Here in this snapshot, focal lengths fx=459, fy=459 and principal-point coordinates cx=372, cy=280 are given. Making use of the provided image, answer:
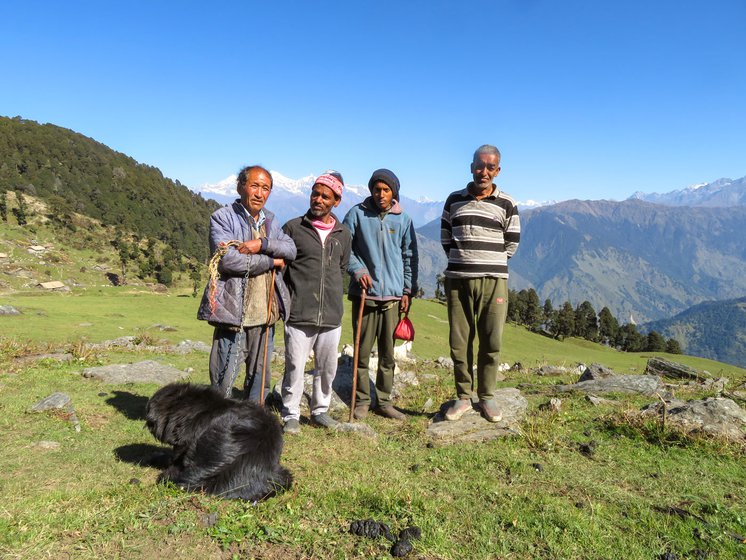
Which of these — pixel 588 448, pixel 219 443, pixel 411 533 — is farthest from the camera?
pixel 588 448

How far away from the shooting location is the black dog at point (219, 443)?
3.68 m

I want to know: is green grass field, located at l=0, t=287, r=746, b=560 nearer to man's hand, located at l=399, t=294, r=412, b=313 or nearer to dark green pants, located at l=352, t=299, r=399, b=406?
dark green pants, located at l=352, t=299, r=399, b=406

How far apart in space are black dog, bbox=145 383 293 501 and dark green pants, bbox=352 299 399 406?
2.48m

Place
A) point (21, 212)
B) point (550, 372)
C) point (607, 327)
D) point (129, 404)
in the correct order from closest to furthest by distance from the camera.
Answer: point (129, 404), point (550, 372), point (21, 212), point (607, 327)

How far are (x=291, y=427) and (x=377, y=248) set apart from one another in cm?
249

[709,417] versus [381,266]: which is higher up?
[381,266]

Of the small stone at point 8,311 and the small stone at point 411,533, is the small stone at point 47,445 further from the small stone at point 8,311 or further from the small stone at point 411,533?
the small stone at point 8,311

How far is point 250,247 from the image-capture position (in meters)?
A: 4.96

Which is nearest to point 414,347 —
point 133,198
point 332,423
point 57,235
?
point 332,423

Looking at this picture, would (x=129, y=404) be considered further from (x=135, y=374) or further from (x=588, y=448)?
(x=588, y=448)

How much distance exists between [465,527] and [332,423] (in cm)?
261

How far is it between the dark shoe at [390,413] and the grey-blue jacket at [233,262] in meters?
2.61

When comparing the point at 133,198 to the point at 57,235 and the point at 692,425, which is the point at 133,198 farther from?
the point at 692,425

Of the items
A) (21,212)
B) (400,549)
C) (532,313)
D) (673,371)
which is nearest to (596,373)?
(673,371)
